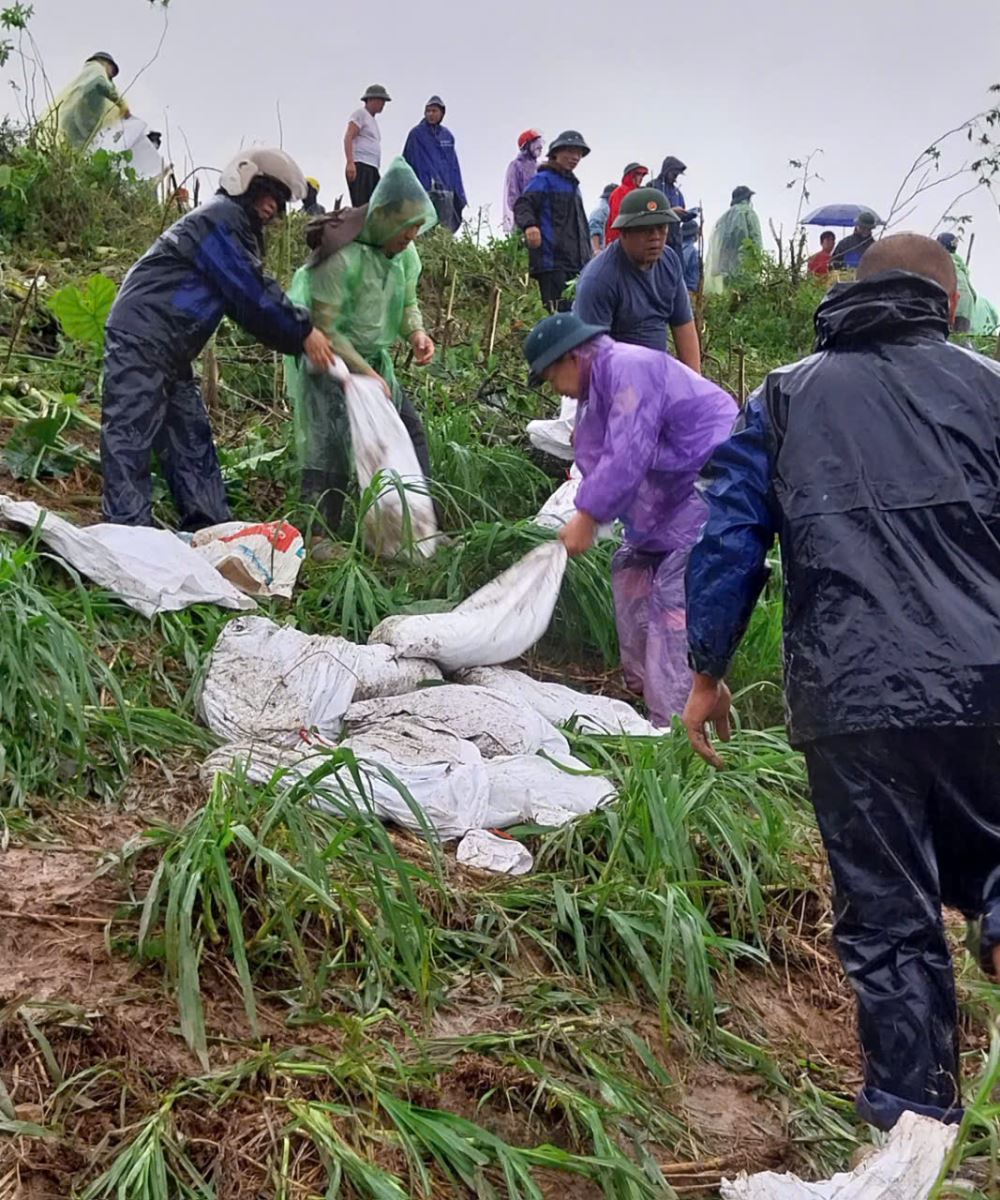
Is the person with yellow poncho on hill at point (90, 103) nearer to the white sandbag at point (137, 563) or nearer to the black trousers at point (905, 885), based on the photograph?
the white sandbag at point (137, 563)

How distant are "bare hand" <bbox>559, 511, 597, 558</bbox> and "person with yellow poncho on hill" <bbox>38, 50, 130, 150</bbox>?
6.57 metres

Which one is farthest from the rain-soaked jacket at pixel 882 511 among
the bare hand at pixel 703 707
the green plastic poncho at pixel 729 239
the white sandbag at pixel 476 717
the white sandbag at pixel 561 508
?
the green plastic poncho at pixel 729 239

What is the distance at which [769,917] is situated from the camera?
3471 mm

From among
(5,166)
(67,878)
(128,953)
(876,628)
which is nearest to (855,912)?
(876,628)

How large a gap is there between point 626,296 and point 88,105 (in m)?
5.36

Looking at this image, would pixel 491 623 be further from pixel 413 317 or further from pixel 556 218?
pixel 556 218

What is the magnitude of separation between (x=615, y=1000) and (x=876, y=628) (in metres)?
1.16

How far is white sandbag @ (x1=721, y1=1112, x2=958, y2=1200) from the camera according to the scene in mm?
2057

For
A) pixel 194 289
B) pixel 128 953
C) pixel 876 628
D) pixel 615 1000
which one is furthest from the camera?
pixel 194 289

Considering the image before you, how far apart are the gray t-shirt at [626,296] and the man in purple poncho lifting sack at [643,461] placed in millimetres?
1408

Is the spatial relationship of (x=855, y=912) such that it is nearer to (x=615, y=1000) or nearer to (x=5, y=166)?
(x=615, y=1000)

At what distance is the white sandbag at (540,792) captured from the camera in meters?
3.67

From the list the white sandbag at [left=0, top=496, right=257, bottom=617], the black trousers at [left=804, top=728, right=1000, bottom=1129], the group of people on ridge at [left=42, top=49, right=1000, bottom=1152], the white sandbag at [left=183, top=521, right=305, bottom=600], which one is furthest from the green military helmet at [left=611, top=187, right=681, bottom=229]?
the black trousers at [left=804, top=728, right=1000, bottom=1129]

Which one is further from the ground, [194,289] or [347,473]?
[194,289]
